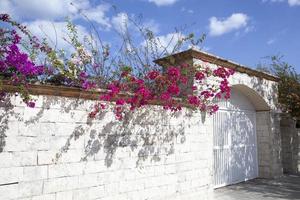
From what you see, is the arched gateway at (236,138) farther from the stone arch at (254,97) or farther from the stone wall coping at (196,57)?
the stone wall coping at (196,57)

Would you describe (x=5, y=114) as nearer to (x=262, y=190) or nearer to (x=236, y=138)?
(x=262, y=190)

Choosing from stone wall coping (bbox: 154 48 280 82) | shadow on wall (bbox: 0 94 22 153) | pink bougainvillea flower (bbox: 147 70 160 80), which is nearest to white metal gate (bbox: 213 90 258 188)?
stone wall coping (bbox: 154 48 280 82)

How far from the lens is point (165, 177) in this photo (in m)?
5.37

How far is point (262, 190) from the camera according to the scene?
Result: 7.36 meters

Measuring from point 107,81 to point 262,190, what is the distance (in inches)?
184

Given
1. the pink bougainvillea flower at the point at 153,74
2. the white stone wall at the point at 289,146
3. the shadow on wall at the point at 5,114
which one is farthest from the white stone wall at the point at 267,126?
the shadow on wall at the point at 5,114

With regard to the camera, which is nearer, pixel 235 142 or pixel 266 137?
pixel 235 142

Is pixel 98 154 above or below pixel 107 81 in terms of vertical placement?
below

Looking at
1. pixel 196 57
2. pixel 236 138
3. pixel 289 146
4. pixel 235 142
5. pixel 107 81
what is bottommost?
pixel 289 146

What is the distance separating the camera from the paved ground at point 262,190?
6656mm

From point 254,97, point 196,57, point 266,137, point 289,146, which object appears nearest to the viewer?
point 196,57

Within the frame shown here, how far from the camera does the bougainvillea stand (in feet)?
12.7

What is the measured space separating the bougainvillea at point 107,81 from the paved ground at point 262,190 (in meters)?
2.03

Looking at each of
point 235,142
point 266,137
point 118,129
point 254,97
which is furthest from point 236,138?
point 118,129
